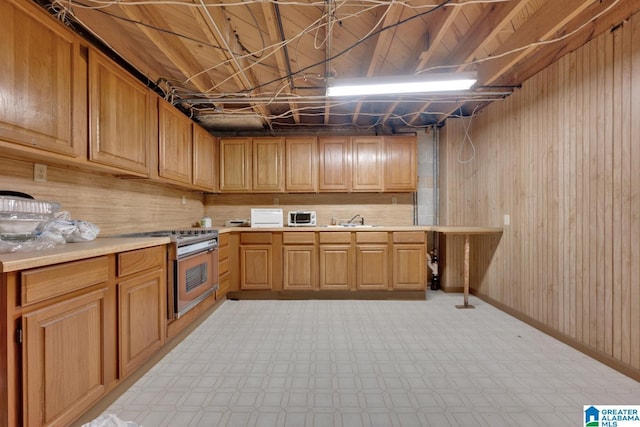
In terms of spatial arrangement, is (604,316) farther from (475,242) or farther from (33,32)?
(33,32)

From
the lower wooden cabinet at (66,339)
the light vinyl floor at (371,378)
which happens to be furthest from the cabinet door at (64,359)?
the light vinyl floor at (371,378)

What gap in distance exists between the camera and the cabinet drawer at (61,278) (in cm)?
106

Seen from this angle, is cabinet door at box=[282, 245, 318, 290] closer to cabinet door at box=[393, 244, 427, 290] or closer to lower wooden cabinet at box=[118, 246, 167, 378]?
cabinet door at box=[393, 244, 427, 290]

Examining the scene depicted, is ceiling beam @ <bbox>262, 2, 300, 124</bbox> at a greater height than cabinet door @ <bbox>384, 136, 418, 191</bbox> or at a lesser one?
greater

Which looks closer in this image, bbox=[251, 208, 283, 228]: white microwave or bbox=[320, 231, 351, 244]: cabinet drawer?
bbox=[320, 231, 351, 244]: cabinet drawer

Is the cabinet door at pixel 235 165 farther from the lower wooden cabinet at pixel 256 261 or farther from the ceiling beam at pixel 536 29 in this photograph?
the ceiling beam at pixel 536 29

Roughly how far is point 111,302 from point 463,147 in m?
4.05

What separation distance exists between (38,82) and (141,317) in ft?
4.81

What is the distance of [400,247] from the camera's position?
3295mm

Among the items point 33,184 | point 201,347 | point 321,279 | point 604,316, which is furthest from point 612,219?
point 33,184

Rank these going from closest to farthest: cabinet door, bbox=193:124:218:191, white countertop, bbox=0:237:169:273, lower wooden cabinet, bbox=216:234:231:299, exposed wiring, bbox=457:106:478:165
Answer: white countertop, bbox=0:237:169:273, lower wooden cabinet, bbox=216:234:231:299, cabinet door, bbox=193:124:218:191, exposed wiring, bbox=457:106:478:165

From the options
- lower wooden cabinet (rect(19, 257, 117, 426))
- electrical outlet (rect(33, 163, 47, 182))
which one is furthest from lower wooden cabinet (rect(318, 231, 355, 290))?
electrical outlet (rect(33, 163, 47, 182))

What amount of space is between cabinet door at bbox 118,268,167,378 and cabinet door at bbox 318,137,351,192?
2.33 meters

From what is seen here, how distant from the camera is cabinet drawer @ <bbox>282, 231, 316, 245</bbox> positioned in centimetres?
334
